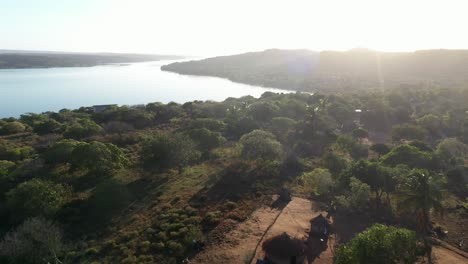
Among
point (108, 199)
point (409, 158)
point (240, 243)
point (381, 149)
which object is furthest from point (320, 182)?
point (381, 149)

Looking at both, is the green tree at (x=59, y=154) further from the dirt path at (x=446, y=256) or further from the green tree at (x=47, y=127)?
the dirt path at (x=446, y=256)

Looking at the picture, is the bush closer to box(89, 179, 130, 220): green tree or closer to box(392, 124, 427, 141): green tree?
box(89, 179, 130, 220): green tree

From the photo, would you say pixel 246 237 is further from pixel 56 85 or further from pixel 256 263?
pixel 56 85

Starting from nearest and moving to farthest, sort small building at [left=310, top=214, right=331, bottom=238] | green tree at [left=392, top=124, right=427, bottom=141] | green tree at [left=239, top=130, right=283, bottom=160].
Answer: small building at [left=310, top=214, right=331, bottom=238] → green tree at [left=239, top=130, right=283, bottom=160] → green tree at [left=392, top=124, right=427, bottom=141]

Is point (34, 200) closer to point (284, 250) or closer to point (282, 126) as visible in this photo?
point (284, 250)

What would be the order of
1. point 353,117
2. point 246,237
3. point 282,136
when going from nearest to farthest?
1. point 246,237
2. point 282,136
3. point 353,117

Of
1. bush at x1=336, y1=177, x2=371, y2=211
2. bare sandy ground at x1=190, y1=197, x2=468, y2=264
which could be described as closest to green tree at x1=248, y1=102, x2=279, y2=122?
bare sandy ground at x1=190, y1=197, x2=468, y2=264

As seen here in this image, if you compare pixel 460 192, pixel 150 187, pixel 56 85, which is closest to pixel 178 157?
pixel 150 187
